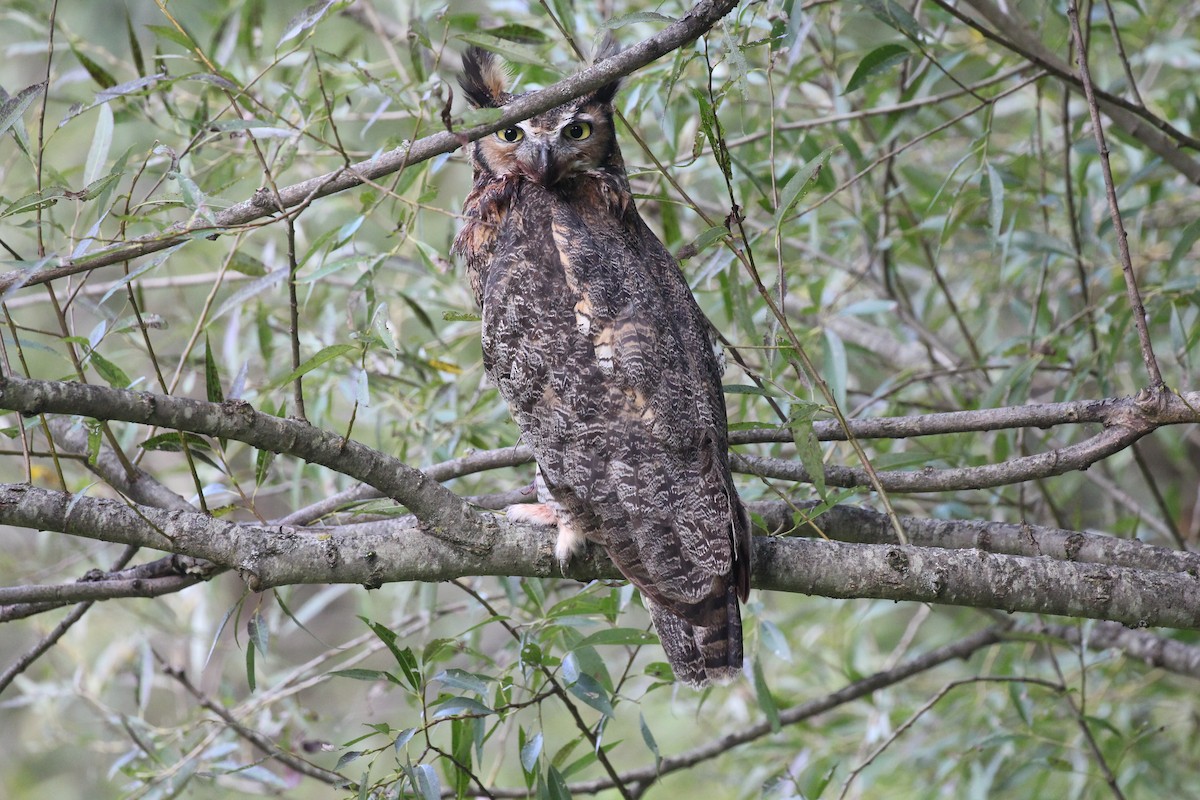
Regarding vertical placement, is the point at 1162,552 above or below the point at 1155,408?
below

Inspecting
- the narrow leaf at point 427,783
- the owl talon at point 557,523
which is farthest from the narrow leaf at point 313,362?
the narrow leaf at point 427,783

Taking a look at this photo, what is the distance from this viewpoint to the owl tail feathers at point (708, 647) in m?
2.19

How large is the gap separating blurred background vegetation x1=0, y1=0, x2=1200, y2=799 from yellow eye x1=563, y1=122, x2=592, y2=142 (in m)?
0.16

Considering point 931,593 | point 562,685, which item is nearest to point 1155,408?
point 931,593

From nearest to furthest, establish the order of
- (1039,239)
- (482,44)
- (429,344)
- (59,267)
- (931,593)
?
1. (59,267)
2. (931,593)
3. (482,44)
4. (1039,239)
5. (429,344)

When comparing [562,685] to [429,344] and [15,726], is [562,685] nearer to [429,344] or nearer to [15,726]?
[429,344]

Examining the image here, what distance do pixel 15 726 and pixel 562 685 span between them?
20.0ft

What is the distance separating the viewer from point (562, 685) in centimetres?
222

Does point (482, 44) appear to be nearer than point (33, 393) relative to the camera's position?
No

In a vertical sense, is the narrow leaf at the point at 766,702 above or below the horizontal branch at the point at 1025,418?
below

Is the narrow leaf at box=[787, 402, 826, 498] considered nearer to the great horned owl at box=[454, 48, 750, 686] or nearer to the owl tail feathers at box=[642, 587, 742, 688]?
the great horned owl at box=[454, 48, 750, 686]

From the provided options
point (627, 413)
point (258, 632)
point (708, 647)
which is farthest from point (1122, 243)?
point (258, 632)

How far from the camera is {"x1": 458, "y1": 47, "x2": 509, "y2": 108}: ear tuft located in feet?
9.89

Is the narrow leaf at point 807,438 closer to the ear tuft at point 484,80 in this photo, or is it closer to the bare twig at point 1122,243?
the bare twig at point 1122,243
